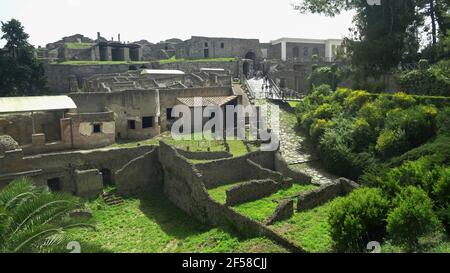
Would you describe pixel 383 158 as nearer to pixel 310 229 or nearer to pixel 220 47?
pixel 310 229

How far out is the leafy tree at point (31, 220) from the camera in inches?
352

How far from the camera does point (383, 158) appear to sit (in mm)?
17797

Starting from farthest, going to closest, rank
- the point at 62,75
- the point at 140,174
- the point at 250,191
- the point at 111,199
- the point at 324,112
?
the point at 62,75 → the point at 324,112 → the point at 140,174 → the point at 111,199 → the point at 250,191

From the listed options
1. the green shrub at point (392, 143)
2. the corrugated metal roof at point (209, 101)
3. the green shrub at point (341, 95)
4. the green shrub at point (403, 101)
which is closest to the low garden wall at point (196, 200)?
the green shrub at point (392, 143)

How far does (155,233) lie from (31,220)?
26.2 ft

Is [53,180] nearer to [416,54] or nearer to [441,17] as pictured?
[416,54]

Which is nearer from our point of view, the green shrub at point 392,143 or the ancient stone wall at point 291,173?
the green shrub at point 392,143

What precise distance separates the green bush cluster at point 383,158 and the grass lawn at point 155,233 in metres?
2.74

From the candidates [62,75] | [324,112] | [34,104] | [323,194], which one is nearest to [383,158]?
[323,194]

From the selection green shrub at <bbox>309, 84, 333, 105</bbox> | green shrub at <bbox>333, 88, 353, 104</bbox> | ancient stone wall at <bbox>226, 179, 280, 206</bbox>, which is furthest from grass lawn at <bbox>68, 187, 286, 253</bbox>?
green shrub at <bbox>333, 88, 353, 104</bbox>

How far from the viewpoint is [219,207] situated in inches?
638

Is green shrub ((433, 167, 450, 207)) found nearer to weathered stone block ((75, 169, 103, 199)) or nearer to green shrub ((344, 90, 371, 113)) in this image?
green shrub ((344, 90, 371, 113))

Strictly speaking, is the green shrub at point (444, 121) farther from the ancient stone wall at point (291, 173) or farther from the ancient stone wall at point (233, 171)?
the ancient stone wall at point (233, 171)

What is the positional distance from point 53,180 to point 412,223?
17815mm
